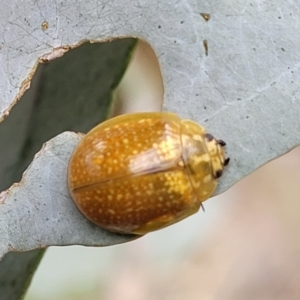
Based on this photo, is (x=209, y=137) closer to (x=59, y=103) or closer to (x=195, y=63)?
(x=195, y=63)

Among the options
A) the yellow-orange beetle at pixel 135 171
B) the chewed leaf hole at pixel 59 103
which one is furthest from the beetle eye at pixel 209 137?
the chewed leaf hole at pixel 59 103

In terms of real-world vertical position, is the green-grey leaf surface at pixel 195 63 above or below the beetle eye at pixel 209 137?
above

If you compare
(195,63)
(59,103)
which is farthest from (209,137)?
(59,103)

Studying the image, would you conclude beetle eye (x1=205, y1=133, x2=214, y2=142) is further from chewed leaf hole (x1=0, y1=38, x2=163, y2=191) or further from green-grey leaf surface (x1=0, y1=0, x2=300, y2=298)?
chewed leaf hole (x1=0, y1=38, x2=163, y2=191)

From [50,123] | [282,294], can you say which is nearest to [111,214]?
[50,123]

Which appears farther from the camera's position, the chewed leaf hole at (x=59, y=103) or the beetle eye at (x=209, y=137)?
the chewed leaf hole at (x=59, y=103)

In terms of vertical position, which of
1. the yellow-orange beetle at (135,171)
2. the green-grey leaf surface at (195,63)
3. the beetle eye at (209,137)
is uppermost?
the green-grey leaf surface at (195,63)

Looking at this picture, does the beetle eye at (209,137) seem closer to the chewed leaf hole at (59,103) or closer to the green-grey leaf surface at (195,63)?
the green-grey leaf surface at (195,63)

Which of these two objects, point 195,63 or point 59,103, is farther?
point 59,103

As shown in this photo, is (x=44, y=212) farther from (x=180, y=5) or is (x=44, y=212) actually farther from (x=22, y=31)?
(x=180, y=5)
